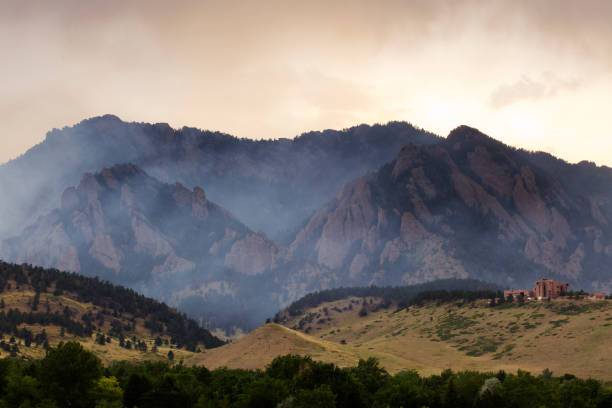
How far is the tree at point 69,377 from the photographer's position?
107 metres

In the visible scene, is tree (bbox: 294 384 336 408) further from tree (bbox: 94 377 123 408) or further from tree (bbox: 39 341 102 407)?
tree (bbox: 39 341 102 407)

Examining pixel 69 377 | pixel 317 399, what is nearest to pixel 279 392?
pixel 317 399

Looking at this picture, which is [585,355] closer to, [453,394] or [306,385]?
[453,394]

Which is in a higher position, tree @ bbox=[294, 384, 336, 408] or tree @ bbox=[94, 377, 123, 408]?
tree @ bbox=[294, 384, 336, 408]

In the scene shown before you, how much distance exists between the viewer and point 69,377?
10988 cm

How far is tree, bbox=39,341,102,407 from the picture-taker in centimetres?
10712

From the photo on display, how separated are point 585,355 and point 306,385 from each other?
11095 centimetres

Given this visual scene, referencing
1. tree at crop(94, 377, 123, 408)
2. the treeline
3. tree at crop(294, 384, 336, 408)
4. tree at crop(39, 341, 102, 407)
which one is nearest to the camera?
tree at crop(294, 384, 336, 408)

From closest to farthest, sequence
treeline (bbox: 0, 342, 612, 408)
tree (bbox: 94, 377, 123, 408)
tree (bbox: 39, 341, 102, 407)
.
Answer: treeline (bbox: 0, 342, 612, 408), tree (bbox: 39, 341, 102, 407), tree (bbox: 94, 377, 123, 408)

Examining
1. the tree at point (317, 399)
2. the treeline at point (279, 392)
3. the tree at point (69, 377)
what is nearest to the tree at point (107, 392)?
the treeline at point (279, 392)

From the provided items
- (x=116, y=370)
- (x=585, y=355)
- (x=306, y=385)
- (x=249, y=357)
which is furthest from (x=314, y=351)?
(x=306, y=385)

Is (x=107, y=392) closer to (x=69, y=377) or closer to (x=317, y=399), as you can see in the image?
(x=69, y=377)

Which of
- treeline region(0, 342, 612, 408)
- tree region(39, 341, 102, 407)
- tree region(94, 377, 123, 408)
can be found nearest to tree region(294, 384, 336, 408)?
treeline region(0, 342, 612, 408)

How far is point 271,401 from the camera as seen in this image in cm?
10044
